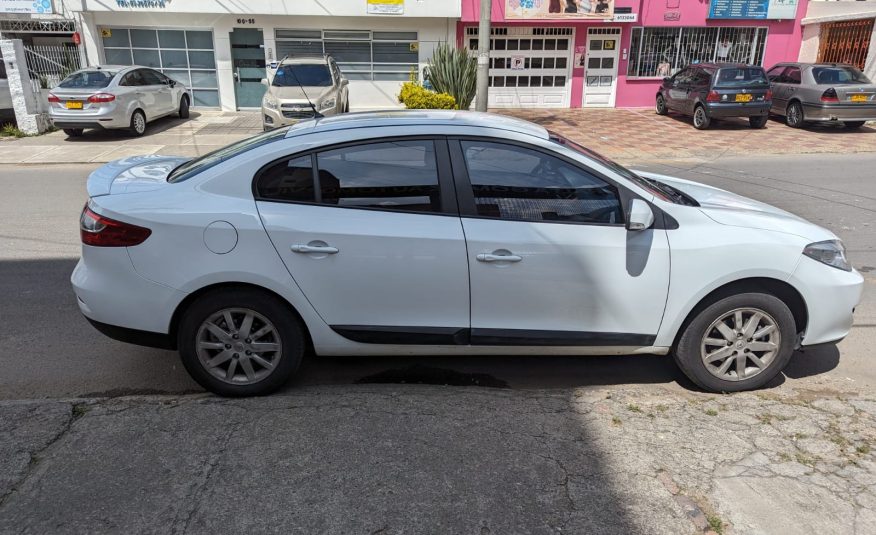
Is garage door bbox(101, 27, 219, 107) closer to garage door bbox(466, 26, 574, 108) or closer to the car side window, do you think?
garage door bbox(466, 26, 574, 108)

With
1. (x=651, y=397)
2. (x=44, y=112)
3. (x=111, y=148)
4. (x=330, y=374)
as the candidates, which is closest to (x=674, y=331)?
(x=651, y=397)

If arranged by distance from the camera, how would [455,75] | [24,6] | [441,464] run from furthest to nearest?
[24,6] → [455,75] → [441,464]

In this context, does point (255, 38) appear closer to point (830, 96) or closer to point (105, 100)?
point (105, 100)

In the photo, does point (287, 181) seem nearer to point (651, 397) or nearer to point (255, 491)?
point (255, 491)

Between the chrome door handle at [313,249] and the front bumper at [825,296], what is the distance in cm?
267


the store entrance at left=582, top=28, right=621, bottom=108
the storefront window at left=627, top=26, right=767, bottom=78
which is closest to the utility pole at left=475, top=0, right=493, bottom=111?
the store entrance at left=582, top=28, right=621, bottom=108

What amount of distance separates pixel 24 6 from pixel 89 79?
598 centimetres

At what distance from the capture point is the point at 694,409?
375cm

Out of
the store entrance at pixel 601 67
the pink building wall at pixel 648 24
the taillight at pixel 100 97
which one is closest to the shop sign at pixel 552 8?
the pink building wall at pixel 648 24

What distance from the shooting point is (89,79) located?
15.4m

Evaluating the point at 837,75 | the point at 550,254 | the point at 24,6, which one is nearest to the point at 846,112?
the point at 837,75

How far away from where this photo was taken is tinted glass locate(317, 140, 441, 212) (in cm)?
381

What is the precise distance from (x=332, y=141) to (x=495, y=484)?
6.92 feet

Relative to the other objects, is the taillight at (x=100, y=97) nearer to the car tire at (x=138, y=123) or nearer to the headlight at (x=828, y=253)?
the car tire at (x=138, y=123)
